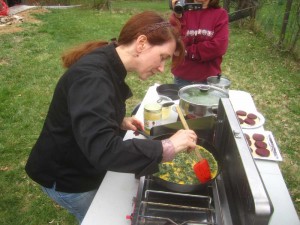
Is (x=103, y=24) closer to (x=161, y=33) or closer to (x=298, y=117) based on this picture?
(x=298, y=117)

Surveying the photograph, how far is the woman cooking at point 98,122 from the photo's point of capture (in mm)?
1069

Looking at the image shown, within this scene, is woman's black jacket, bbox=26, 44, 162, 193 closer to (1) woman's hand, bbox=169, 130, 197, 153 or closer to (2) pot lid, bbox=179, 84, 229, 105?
(1) woman's hand, bbox=169, 130, 197, 153

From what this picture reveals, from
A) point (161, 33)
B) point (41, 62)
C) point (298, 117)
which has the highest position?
point (161, 33)

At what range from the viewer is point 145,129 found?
187 cm

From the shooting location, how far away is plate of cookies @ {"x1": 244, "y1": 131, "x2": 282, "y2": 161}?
5.58 ft

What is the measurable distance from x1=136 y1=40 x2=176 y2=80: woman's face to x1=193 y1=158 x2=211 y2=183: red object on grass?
0.51 meters

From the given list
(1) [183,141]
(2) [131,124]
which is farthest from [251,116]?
(1) [183,141]

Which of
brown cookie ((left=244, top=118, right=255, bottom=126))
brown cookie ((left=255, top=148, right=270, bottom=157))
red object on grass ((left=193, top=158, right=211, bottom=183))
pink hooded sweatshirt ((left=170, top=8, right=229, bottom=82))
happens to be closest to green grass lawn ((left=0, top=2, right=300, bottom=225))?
brown cookie ((left=244, top=118, right=255, bottom=126))

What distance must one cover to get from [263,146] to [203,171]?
0.63m

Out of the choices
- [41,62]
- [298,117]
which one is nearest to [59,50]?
[41,62]

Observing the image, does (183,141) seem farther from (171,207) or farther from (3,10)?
(3,10)

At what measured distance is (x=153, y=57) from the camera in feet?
4.53

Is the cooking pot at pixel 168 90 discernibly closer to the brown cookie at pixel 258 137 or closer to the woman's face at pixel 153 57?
the brown cookie at pixel 258 137

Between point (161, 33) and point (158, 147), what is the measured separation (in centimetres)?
54
